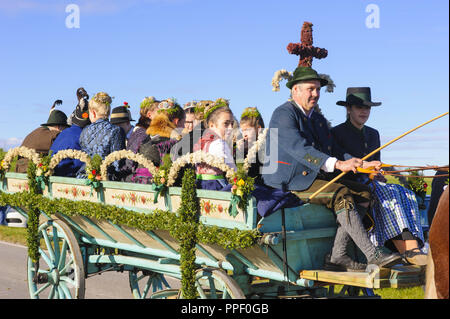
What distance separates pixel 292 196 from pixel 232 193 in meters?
0.50

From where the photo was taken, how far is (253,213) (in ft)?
14.2

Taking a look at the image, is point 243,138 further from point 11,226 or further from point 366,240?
point 11,226

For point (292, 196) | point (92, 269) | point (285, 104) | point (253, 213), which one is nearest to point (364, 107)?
point (285, 104)

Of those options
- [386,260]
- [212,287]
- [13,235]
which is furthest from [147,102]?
[13,235]

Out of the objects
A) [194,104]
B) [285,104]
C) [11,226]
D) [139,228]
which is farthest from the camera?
[11,226]

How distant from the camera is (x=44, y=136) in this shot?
25.3 ft

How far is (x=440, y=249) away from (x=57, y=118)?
226 inches

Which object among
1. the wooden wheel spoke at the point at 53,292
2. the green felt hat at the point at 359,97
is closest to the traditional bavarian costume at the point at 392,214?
the green felt hat at the point at 359,97

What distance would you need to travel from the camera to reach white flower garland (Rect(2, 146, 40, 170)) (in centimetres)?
683

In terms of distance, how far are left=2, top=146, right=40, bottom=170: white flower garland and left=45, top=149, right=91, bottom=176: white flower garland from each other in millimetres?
216

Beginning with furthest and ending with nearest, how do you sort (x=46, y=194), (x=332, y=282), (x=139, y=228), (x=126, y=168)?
(x=46, y=194) < (x=126, y=168) < (x=139, y=228) < (x=332, y=282)

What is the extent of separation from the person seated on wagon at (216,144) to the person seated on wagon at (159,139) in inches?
23.0

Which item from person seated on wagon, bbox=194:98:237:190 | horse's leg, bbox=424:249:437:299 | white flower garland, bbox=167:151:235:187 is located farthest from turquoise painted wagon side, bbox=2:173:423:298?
horse's leg, bbox=424:249:437:299

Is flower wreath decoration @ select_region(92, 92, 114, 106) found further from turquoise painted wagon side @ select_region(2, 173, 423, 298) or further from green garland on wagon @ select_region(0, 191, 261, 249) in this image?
green garland on wagon @ select_region(0, 191, 261, 249)
